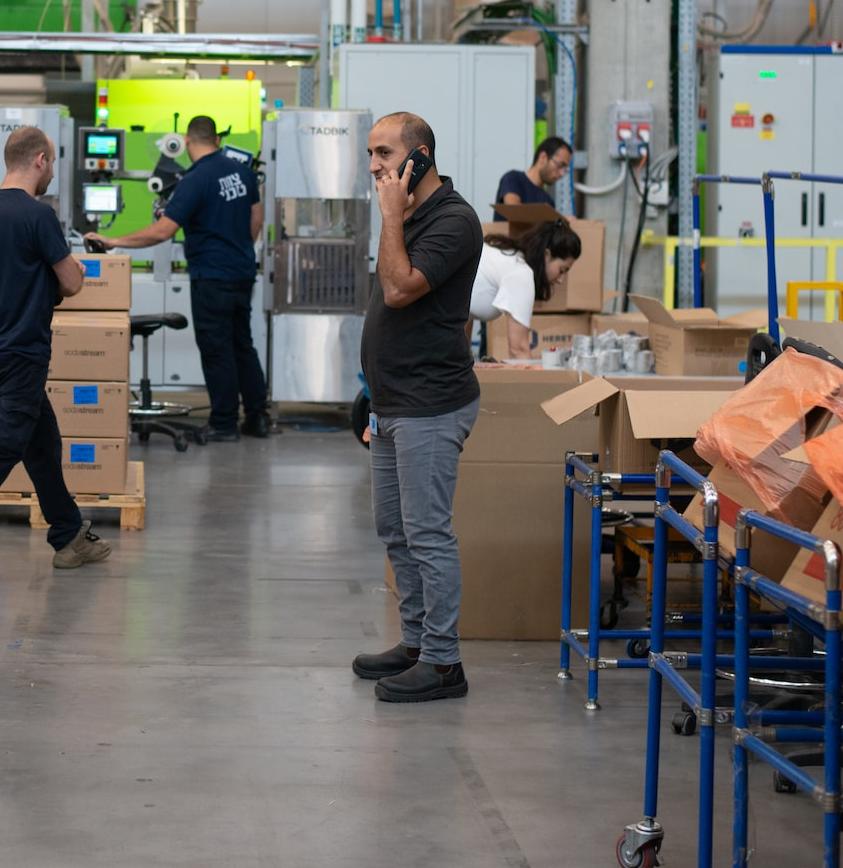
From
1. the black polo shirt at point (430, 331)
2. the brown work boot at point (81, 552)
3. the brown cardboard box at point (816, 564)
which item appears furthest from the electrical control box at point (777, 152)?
the brown cardboard box at point (816, 564)

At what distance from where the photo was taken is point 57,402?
585 centimetres

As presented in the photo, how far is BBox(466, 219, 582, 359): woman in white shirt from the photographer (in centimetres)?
522

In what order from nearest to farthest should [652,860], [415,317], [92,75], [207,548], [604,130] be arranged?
[652,860] < [415,317] < [207,548] < [604,130] < [92,75]

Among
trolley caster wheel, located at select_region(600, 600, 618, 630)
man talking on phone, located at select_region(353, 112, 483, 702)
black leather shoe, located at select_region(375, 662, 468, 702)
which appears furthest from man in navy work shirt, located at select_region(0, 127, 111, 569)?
trolley caster wheel, located at select_region(600, 600, 618, 630)

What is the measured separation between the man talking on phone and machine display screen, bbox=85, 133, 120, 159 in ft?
16.9

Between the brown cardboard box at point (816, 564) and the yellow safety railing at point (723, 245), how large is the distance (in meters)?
6.68

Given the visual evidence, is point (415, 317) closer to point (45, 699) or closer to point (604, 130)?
point (45, 699)

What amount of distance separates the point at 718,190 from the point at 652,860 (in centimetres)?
792


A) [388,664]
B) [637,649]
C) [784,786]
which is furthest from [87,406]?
[784,786]

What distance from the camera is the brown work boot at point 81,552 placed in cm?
521

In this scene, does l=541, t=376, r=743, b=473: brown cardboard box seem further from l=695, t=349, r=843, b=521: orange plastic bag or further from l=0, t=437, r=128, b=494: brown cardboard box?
l=0, t=437, r=128, b=494: brown cardboard box

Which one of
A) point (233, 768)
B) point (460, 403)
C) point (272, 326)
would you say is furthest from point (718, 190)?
point (233, 768)

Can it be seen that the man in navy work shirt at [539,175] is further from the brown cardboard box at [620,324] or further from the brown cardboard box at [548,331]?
the brown cardboard box at [620,324]

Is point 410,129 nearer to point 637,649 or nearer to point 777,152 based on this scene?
point 637,649
